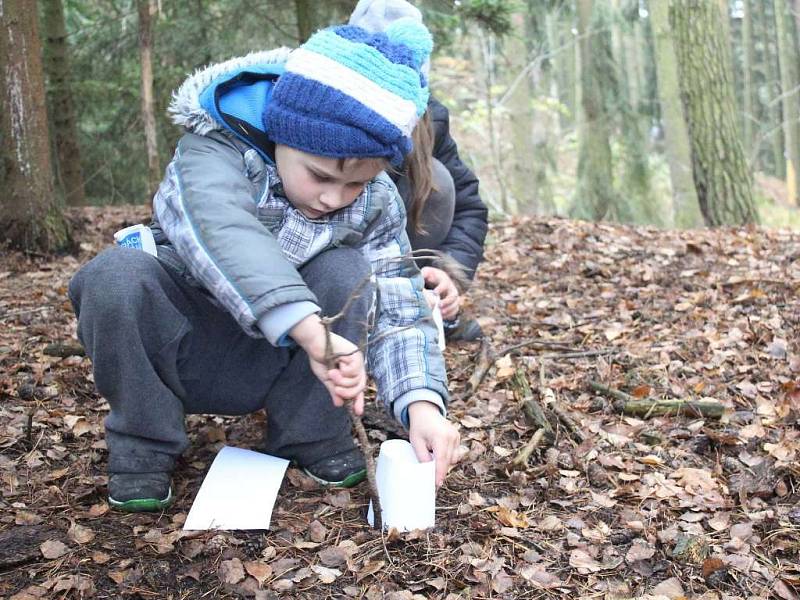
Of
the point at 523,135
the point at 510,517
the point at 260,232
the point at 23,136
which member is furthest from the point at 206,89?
the point at 523,135

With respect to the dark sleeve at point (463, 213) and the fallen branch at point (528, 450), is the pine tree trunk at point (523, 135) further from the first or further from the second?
the fallen branch at point (528, 450)

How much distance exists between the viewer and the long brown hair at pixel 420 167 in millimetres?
2996

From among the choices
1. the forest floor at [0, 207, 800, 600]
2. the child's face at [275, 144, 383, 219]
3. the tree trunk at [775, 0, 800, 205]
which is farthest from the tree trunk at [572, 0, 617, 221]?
the child's face at [275, 144, 383, 219]

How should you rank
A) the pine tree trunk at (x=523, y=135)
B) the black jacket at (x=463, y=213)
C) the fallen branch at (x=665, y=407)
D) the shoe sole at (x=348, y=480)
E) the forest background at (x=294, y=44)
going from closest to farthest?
the shoe sole at (x=348, y=480) → the fallen branch at (x=665, y=407) → the black jacket at (x=463, y=213) → the forest background at (x=294, y=44) → the pine tree trunk at (x=523, y=135)

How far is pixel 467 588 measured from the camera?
6.35ft

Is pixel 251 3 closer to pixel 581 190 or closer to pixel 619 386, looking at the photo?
pixel 619 386

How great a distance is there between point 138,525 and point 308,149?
1.13 metres

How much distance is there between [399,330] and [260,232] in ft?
1.48

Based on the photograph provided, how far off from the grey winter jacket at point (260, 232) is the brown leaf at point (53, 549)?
743 mm

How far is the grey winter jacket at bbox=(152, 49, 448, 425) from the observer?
1.88 metres

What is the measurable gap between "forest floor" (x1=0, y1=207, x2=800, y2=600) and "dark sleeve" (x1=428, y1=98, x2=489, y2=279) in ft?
1.47

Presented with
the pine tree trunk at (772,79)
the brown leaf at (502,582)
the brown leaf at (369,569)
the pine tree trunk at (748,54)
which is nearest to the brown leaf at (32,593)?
the brown leaf at (369,569)

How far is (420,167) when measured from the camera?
3.02m

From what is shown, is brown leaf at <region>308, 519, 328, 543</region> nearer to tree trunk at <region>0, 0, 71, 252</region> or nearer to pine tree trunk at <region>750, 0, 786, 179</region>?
tree trunk at <region>0, 0, 71, 252</region>
